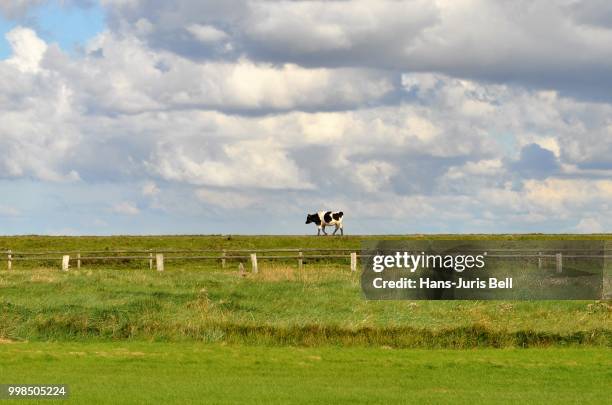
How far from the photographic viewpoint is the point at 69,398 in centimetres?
1252

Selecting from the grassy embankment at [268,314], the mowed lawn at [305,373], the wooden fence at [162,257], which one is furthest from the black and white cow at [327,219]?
the mowed lawn at [305,373]

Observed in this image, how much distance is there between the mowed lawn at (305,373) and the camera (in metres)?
13.2

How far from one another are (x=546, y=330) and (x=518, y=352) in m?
2.98

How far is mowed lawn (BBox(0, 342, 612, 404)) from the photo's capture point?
43.2 ft

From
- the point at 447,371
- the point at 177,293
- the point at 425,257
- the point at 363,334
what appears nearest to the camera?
the point at 447,371

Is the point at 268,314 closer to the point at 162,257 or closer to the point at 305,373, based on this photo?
the point at 305,373

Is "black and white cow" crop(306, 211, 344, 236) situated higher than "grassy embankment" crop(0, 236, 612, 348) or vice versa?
"black and white cow" crop(306, 211, 344, 236)

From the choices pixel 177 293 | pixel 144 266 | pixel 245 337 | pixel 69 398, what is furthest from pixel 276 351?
pixel 144 266

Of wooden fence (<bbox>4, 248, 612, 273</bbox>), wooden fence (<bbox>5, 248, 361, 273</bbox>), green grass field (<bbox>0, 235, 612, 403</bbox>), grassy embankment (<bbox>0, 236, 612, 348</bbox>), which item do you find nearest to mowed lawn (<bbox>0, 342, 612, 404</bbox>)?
green grass field (<bbox>0, 235, 612, 403</bbox>)

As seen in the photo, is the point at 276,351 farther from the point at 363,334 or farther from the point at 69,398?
the point at 69,398

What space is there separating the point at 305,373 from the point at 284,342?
214 inches

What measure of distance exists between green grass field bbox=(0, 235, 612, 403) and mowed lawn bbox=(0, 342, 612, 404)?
0.11ft

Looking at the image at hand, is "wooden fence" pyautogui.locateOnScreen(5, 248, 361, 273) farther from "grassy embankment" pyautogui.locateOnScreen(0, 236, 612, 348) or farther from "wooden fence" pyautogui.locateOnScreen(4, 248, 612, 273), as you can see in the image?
"grassy embankment" pyautogui.locateOnScreen(0, 236, 612, 348)

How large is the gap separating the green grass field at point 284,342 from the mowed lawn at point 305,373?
0.11 feet
